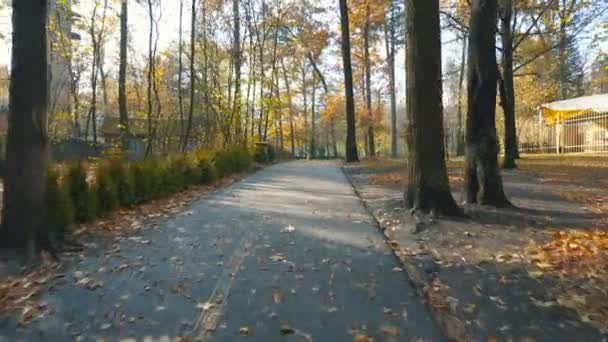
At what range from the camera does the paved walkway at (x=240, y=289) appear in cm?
322

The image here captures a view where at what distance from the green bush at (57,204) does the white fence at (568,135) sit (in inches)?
1049

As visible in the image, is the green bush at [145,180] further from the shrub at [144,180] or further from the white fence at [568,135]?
the white fence at [568,135]

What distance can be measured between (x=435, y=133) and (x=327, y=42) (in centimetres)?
2319

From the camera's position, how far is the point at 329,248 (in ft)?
17.8

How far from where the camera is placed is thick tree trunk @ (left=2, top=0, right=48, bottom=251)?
489cm

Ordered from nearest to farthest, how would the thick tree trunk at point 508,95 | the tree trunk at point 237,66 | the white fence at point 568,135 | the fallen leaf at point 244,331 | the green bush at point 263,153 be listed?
the fallen leaf at point 244,331 < the thick tree trunk at point 508,95 < the tree trunk at point 237,66 < the green bush at point 263,153 < the white fence at point 568,135

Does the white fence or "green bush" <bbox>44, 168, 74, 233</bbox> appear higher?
the white fence

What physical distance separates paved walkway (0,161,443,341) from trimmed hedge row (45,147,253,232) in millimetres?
840

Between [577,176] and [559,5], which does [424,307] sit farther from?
[559,5]

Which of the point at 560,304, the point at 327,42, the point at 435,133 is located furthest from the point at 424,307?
the point at 327,42

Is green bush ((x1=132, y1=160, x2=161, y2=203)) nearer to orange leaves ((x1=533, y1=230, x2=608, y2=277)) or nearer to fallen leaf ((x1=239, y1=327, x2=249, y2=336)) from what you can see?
fallen leaf ((x1=239, y1=327, x2=249, y2=336))

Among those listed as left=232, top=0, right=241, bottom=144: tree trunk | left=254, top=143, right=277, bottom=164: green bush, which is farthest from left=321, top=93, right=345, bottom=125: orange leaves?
left=232, top=0, right=241, bottom=144: tree trunk

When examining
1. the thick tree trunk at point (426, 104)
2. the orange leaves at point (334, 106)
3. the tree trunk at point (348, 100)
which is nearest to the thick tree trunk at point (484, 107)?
the thick tree trunk at point (426, 104)

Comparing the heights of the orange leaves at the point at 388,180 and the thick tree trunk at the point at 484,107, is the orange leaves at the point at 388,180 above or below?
below
